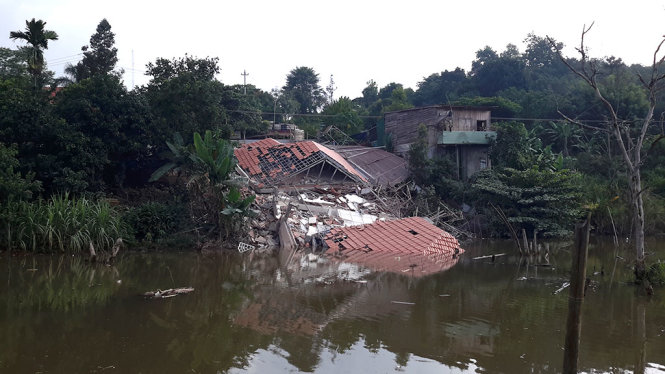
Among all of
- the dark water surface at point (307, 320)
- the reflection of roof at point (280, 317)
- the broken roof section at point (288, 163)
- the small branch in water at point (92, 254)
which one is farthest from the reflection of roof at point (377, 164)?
the reflection of roof at point (280, 317)

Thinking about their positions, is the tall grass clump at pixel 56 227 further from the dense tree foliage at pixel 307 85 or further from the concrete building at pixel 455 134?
the dense tree foliage at pixel 307 85

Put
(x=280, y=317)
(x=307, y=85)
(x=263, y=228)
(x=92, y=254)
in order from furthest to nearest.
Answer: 1. (x=307, y=85)
2. (x=263, y=228)
3. (x=92, y=254)
4. (x=280, y=317)

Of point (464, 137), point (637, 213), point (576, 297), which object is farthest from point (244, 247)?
point (464, 137)

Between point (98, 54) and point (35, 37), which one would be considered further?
point (98, 54)

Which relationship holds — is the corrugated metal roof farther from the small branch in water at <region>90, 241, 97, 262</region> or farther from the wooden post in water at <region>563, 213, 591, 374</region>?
the wooden post in water at <region>563, 213, 591, 374</region>

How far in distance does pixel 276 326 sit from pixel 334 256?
26.7 ft

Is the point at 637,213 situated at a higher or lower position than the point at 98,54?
lower

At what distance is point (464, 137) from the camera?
2680 cm

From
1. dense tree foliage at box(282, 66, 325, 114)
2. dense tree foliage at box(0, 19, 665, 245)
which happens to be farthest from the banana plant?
dense tree foliage at box(282, 66, 325, 114)

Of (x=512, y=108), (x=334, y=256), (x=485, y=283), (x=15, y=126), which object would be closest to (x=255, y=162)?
(x=334, y=256)

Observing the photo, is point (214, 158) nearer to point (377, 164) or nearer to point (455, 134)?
point (377, 164)

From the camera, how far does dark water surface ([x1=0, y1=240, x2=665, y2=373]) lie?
25.0 ft

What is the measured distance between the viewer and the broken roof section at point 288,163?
22234 mm

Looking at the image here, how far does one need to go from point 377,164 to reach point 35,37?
582 inches
